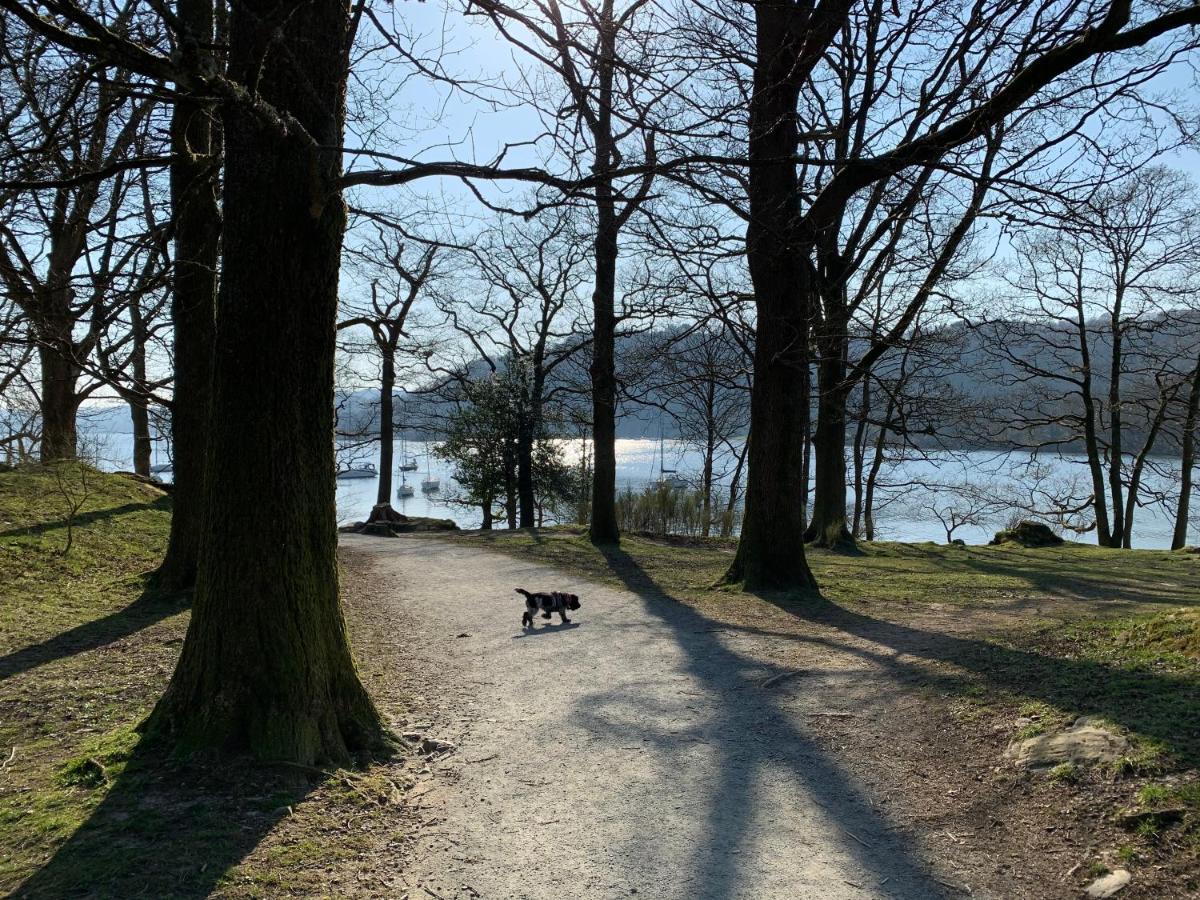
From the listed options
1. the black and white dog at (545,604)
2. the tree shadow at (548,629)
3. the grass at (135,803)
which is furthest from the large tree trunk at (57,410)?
the tree shadow at (548,629)

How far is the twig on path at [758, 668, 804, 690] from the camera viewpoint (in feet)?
19.7

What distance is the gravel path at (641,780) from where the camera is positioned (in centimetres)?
333

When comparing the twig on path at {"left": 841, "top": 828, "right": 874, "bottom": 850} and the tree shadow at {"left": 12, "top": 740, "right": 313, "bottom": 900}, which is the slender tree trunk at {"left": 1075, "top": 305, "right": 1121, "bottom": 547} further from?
the tree shadow at {"left": 12, "top": 740, "right": 313, "bottom": 900}

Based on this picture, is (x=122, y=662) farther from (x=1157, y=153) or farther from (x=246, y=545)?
(x=1157, y=153)

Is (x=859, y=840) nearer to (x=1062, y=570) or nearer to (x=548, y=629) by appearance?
(x=548, y=629)

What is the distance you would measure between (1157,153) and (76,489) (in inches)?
608

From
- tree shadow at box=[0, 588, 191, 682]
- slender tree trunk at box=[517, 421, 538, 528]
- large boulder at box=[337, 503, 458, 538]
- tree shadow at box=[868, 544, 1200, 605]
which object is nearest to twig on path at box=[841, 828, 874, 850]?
tree shadow at box=[0, 588, 191, 682]

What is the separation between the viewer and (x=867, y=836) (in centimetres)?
365

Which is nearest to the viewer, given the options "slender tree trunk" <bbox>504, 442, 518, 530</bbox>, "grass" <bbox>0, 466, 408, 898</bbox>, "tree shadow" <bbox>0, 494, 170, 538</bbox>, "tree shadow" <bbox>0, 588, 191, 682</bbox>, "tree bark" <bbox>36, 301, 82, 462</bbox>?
"grass" <bbox>0, 466, 408, 898</bbox>

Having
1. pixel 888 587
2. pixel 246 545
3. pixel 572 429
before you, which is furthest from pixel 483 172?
pixel 572 429

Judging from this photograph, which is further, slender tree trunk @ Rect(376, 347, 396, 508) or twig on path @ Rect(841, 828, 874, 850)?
slender tree trunk @ Rect(376, 347, 396, 508)

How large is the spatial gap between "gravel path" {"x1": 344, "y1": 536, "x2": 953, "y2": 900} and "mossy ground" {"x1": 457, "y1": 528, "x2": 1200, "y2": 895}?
0.76 m

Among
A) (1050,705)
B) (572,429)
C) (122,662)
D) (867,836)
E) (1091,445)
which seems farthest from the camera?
(572,429)

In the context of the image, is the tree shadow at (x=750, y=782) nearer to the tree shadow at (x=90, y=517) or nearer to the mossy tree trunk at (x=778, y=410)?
the mossy tree trunk at (x=778, y=410)
